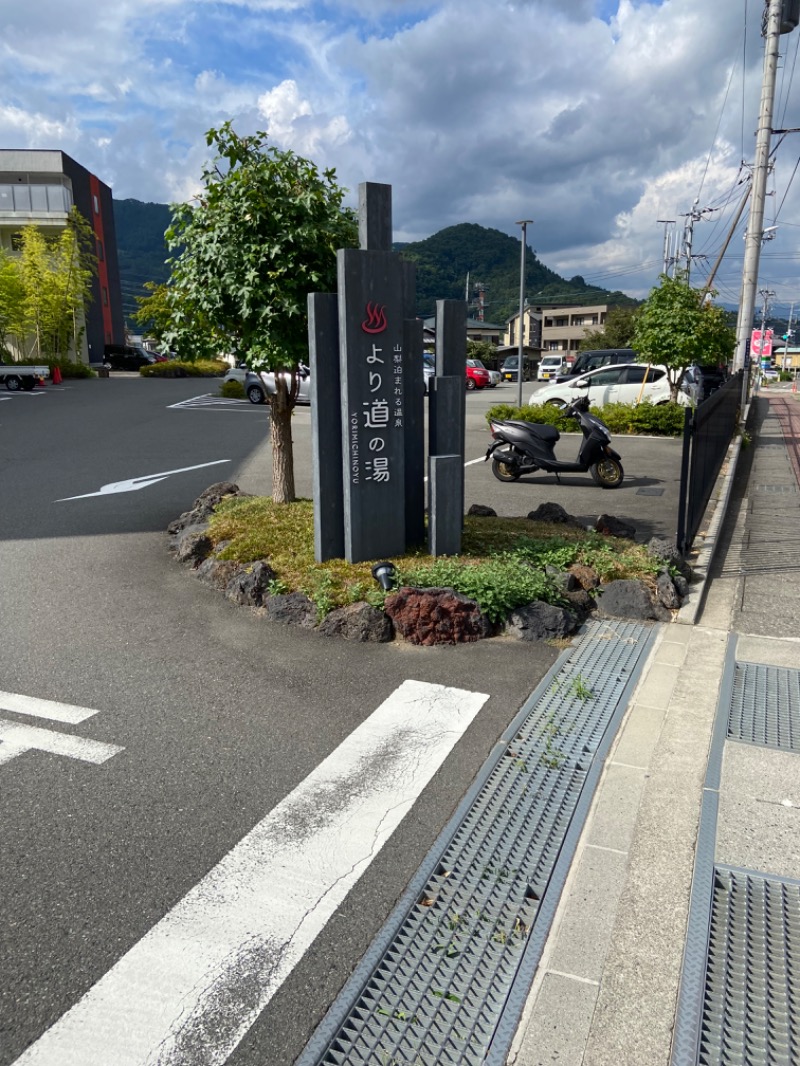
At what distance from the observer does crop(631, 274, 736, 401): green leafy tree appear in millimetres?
16500

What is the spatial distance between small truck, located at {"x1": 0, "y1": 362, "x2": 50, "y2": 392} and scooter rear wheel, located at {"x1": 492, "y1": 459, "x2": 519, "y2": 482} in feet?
73.6

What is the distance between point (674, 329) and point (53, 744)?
15812 millimetres

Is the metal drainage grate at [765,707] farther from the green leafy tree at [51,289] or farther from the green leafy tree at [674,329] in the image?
the green leafy tree at [51,289]

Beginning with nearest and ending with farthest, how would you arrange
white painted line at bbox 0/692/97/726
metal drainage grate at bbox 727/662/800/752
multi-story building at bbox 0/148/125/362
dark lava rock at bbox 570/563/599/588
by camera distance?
metal drainage grate at bbox 727/662/800/752
white painted line at bbox 0/692/97/726
dark lava rock at bbox 570/563/599/588
multi-story building at bbox 0/148/125/362

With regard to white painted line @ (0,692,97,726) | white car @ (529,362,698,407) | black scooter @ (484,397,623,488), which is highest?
white car @ (529,362,698,407)

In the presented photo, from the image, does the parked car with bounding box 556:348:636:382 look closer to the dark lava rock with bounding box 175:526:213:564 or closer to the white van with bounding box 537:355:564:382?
the dark lava rock with bounding box 175:526:213:564

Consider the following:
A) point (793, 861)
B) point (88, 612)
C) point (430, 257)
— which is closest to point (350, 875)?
point (793, 861)

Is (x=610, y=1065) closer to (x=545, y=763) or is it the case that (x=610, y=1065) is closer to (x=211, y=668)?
(x=545, y=763)

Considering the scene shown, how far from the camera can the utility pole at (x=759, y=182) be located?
18250 mm

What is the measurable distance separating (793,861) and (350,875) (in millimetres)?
1653

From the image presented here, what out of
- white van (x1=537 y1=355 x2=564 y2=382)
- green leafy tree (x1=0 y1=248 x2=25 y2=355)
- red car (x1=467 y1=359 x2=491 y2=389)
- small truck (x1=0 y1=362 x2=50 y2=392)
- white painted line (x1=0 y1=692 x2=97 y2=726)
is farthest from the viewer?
white van (x1=537 y1=355 x2=564 y2=382)

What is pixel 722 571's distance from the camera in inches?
274

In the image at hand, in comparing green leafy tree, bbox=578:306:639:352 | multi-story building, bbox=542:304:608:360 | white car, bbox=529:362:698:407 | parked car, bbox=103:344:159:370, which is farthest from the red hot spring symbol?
multi-story building, bbox=542:304:608:360

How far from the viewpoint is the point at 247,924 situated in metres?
→ 2.61
